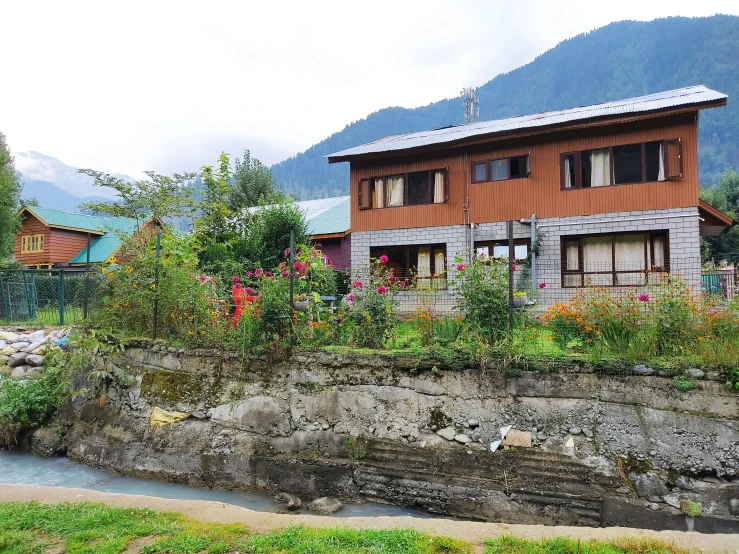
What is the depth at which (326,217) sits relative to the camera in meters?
25.3

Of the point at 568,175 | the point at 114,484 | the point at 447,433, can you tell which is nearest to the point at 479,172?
the point at 568,175

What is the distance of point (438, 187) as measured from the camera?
1839 centimetres

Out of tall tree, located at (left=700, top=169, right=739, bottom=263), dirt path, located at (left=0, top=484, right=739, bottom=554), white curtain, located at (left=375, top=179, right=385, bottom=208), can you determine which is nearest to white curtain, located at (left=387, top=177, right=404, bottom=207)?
white curtain, located at (left=375, top=179, right=385, bottom=208)

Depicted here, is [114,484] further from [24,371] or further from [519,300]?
[519,300]

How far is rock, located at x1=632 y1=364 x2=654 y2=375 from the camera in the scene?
6.80 metres

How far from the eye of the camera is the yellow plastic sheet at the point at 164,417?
8.96m

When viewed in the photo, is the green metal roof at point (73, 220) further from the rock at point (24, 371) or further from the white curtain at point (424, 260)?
the white curtain at point (424, 260)

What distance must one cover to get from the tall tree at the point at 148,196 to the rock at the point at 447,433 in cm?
1653

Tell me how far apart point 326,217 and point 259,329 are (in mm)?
16918

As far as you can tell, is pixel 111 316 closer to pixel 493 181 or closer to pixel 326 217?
pixel 493 181

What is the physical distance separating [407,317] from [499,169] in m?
10.5

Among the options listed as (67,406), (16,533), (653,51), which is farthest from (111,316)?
(653,51)

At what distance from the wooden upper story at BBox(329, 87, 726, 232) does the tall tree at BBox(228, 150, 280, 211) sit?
14.3 metres

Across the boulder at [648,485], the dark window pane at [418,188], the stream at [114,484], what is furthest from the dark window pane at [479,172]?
the stream at [114,484]
